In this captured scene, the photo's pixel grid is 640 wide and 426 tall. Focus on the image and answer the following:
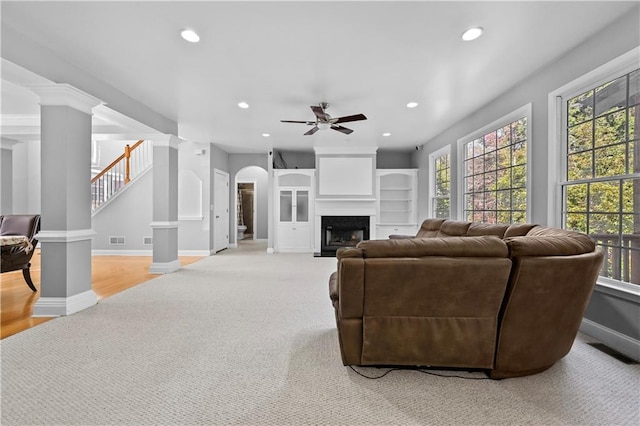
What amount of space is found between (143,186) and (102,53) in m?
4.23

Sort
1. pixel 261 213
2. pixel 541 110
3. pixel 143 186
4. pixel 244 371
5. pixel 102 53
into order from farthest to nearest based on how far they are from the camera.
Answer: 1. pixel 261 213
2. pixel 143 186
3. pixel 541 110
4. pixel 102 53
5. pixel 244 371

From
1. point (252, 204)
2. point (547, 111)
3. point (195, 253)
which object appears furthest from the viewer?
point (252, 204)

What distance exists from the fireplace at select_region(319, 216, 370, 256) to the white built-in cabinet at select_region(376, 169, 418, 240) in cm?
45

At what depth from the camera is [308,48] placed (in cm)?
279

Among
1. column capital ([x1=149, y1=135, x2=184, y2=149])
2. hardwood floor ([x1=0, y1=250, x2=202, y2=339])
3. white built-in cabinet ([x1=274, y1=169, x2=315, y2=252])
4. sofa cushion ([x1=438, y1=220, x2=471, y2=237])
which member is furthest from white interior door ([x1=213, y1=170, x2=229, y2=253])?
sofa cushion ([x1=438, y1=220, x2=471, y2=237])

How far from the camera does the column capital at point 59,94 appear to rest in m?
2.91

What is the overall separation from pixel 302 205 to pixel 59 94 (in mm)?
5261

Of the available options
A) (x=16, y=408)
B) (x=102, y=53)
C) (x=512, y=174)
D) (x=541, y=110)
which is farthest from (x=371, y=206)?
(x=16, y=408)

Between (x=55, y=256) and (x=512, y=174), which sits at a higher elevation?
(x=512, y=174)

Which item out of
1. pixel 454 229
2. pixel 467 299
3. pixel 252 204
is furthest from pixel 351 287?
pixel 252 204

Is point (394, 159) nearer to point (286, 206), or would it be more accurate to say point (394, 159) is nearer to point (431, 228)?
point (286, 206)

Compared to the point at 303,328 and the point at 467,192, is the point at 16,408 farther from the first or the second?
the point at 467,192

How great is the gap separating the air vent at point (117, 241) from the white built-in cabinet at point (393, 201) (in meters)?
5.94

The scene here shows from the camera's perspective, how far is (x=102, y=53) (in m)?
2.91
